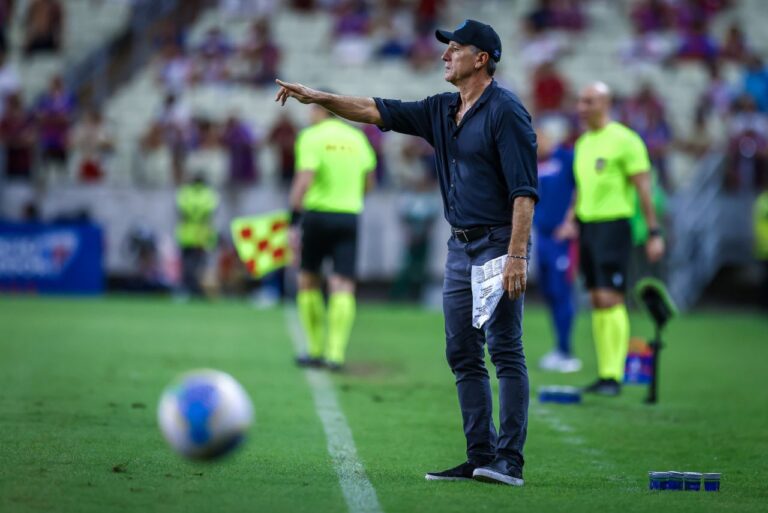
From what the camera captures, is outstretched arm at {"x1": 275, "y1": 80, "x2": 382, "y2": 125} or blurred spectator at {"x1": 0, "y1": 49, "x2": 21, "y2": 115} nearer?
outstretched arm at {"x1": 275, "y1": 80, "x2": 382, "y2": 125}

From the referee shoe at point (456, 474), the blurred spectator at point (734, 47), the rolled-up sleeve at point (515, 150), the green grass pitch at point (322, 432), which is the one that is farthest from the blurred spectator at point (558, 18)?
the referee shoe at point (456, 474)

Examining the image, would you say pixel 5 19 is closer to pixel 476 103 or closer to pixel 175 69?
pixel 175 69

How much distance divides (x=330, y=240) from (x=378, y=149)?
10.5 meters

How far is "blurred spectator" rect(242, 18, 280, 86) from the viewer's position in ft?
84.4

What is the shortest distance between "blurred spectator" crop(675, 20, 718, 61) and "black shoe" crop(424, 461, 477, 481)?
20.2 m

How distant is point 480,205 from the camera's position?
7164 mm

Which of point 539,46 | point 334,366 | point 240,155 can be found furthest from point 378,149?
point 334,366

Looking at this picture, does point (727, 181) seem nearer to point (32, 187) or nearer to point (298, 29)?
point (298, 29)

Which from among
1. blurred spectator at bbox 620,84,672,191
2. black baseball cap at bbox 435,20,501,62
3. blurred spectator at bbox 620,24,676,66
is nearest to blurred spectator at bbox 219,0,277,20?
blurred spectator at bbox 620,24,676,66

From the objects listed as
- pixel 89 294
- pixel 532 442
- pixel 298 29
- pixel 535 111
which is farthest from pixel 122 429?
pixel 298 29

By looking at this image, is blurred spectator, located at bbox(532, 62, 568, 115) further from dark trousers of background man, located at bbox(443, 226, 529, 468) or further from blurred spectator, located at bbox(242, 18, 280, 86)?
dark trousers of background man, located at bbox(443, 226, 529, 468)

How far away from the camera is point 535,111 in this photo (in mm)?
24297

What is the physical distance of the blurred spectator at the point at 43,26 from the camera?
90.1 feet

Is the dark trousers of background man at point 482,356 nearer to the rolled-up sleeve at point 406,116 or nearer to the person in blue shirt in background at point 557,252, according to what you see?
the rolled-up sleeve at point 406,116
